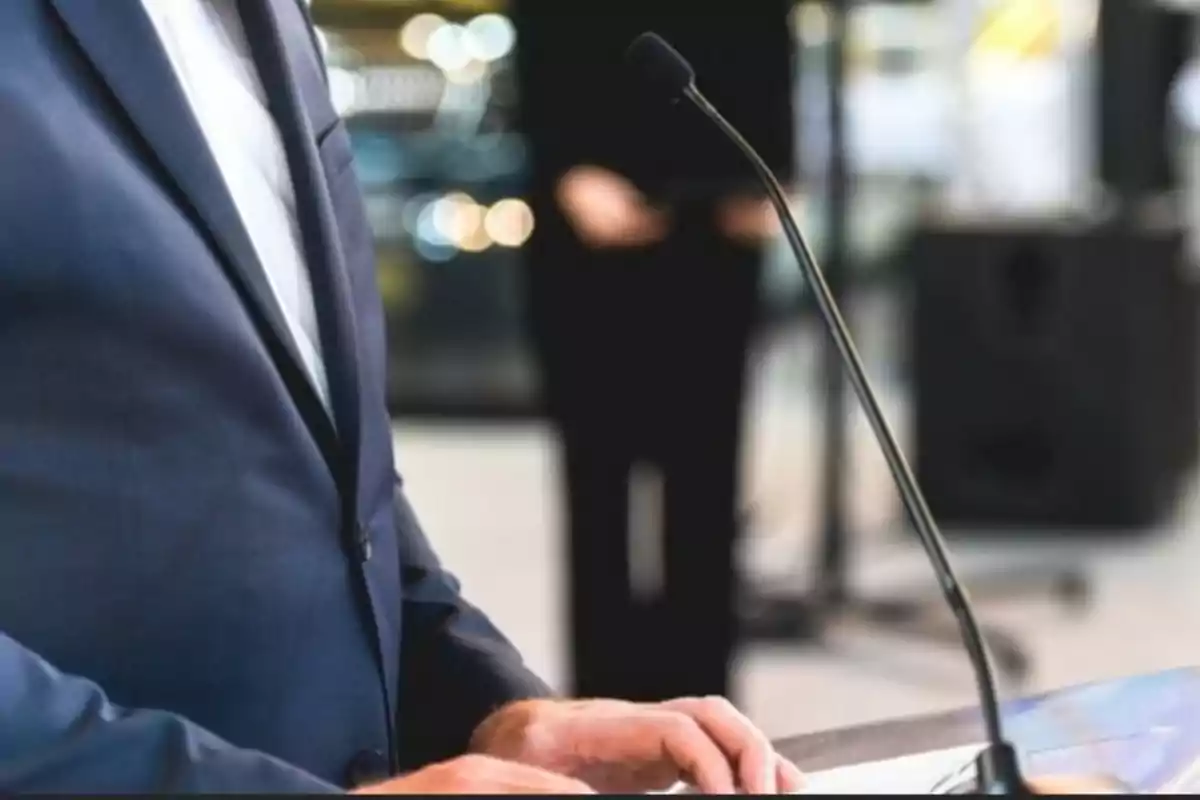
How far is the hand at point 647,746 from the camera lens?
0.81 m

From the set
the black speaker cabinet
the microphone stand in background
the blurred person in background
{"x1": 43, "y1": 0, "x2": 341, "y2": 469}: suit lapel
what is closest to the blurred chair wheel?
the microphone stand in background

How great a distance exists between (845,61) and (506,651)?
2503 mm

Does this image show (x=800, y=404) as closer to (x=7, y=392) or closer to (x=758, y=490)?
(x=758, y=490)

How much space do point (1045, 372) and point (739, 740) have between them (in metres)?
3.37

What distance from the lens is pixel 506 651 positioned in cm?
101

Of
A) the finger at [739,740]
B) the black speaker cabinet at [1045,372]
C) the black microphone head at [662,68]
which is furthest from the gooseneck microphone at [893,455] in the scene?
the black speaker cabinet at [1045,372]

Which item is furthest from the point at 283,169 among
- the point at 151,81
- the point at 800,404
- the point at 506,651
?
the point at 800,404

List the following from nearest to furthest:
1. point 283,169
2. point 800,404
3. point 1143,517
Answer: point 283,169 → point 1143,517 → point 800,404

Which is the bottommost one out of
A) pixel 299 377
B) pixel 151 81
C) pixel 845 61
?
pixel 299 377

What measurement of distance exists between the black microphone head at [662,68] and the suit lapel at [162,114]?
0.74ft

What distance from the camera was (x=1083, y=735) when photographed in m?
0.80

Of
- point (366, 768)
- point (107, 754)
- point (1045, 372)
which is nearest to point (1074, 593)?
point (1045, 372)

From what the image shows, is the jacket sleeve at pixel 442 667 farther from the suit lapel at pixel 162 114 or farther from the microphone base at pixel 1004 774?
the microphone base at pixel 1004 774

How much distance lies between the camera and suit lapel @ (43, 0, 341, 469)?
0.80m
